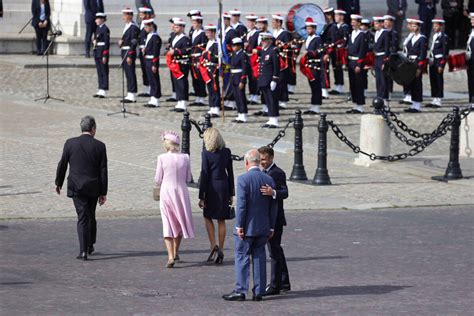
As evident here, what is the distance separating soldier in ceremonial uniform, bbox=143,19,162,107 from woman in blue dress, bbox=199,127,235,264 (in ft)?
44.8

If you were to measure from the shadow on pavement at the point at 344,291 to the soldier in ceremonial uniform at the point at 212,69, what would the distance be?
46.2 feet

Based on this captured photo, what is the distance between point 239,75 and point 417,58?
443cm

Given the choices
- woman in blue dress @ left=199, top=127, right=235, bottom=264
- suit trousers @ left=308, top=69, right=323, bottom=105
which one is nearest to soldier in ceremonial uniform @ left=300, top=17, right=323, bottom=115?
suit trousers @ left=308, top=69, right=323, bottom=105

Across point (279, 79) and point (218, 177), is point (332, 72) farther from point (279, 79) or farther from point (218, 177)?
point (218, 177)

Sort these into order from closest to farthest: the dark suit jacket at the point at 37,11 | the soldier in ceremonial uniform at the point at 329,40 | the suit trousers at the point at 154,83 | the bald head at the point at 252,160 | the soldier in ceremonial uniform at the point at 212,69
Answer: the bald head at the point at 252,160 → the soldier in ceremonial uniform at the point at 212,69 → the suit trousers at the point at 154,83 → the soldier in ceremonial uniform at the point at 329,40 → the dark suit jacket at the point at 37,11

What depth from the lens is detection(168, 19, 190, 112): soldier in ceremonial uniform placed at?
93.2 ft

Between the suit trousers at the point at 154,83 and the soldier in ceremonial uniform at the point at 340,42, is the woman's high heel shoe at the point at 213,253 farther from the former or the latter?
the soldier in ceremonial uniform at the point at 340,42

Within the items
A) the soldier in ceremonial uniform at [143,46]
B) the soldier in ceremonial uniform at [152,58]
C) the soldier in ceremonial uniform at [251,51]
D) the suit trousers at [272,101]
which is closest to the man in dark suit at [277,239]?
the suit trousers at [272,101]

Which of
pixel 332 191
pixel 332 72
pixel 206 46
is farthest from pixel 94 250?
pixel 332 72

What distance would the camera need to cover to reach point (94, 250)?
1574cm

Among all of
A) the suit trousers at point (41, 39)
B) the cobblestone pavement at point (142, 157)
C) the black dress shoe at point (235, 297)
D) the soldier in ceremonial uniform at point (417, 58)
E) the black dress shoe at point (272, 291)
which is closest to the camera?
the black dress shoe at point (235, 297)

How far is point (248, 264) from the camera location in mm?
13297

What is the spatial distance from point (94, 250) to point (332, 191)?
16.9ft

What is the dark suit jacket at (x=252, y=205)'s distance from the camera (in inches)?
524
